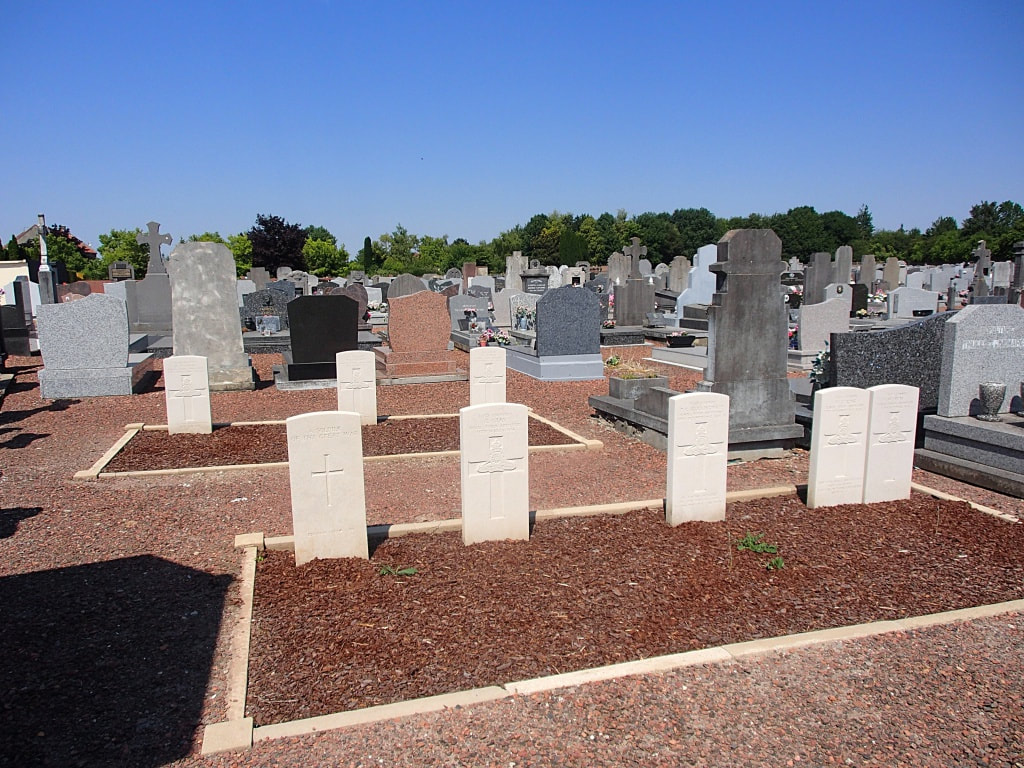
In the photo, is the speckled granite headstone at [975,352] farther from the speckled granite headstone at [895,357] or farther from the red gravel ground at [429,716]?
the red gravel ground at [429,716]

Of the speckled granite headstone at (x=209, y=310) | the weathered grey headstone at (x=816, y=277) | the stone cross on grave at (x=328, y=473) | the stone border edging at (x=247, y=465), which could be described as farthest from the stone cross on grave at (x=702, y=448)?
the weathered grey headstone at (x=816, y=277)

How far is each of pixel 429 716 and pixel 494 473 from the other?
7.15 feet

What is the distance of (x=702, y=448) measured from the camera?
587 cm

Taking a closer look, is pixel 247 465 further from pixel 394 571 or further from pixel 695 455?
pixel 695 455

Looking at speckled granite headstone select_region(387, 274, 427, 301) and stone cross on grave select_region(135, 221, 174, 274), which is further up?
stone cross on grave select_region(135, 221, 174, 274)

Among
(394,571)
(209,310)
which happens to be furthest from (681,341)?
(394,571)

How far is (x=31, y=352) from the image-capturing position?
17.3 meters

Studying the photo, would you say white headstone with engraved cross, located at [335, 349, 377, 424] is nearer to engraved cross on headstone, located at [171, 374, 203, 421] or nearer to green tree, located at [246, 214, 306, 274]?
engraved cross on headstone, located at [171, 374, 203, 421]

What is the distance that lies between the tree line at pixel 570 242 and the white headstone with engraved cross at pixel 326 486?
43.3 meters

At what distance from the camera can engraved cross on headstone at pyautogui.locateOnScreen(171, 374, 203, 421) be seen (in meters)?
9.45

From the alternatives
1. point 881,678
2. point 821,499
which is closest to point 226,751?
point 881,678

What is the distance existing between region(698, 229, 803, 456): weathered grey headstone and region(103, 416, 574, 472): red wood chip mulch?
6.87 feet

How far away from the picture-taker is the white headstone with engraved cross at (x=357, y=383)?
10.2m

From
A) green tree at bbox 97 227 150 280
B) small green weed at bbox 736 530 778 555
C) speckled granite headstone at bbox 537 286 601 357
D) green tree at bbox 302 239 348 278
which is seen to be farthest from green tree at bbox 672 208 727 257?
small green weed at bbox 736 530 778 555
